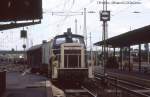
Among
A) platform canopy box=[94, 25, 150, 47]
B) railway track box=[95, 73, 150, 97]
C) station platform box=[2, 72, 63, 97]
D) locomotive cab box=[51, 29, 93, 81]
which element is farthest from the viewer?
platform canopy box=[94, 25, 150, 47]

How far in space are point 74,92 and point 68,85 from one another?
20.5 ft

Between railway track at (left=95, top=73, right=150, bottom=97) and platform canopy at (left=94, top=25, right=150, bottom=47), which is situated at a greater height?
platform canopy at (left=94, top=25, right=150, bottom=47)

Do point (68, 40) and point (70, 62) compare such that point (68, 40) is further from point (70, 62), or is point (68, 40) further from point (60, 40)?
point (70, 62)

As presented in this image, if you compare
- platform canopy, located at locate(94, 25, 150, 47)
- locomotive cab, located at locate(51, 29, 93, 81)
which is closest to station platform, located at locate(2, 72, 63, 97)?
locomotive cab, located at locate(51, 29, 93, 81)

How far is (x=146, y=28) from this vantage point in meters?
40.5

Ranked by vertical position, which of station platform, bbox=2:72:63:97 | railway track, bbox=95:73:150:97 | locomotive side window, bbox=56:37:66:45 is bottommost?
railway track, bbox=95:73:150:97

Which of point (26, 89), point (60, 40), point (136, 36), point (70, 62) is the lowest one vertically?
point (26, 89)

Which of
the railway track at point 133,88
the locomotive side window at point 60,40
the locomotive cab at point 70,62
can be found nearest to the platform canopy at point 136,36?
the railway track at point 133,88

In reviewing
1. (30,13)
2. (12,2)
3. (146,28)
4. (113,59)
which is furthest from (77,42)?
(113,59)

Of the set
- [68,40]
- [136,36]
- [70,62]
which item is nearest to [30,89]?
[70,62]

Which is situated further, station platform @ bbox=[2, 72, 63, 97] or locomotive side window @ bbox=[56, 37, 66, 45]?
locomotive side window @ bbox=[56, 37, 66, 45]

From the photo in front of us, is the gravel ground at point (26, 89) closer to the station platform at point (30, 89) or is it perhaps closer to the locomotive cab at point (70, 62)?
the station platform at point (30, 89)

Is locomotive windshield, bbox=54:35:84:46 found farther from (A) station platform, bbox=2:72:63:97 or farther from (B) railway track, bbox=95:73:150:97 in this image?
(B) railway track, bbox=95:73:150:97

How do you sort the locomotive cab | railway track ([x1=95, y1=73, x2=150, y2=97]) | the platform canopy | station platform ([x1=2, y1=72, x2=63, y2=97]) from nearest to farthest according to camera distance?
station platform ([x1=2, y1=72, x2=63, y2=97]) → railway track ([x1=95, y1=73, x2=150, y2=97]) → the locomotive cab → the platform canopy
